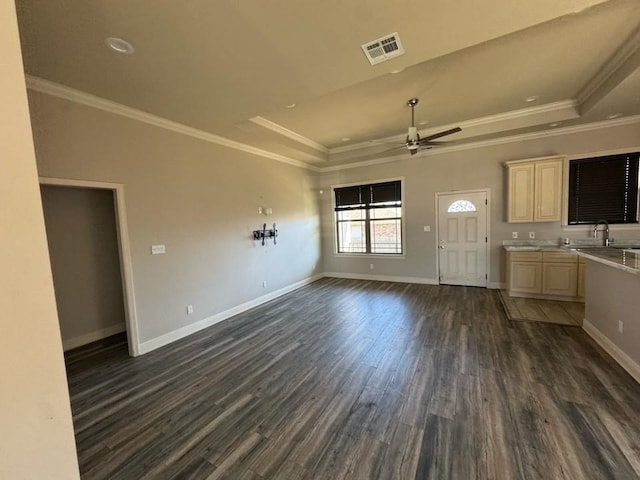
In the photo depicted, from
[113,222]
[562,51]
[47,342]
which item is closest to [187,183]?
[113,222]

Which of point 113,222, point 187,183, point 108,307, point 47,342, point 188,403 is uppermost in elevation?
point 187,183

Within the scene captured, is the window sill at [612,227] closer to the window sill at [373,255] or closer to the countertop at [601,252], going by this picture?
the countertop at [601,252]

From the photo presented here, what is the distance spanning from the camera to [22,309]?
2.55ft

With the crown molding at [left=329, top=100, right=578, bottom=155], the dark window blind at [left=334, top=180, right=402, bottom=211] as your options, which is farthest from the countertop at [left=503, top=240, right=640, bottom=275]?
the dark window blind at [left=334, top=180, right=402, bottom=211]

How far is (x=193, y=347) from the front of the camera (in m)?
3.49

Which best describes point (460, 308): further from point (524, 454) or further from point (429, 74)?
point (429, 74)

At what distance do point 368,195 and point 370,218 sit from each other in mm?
594

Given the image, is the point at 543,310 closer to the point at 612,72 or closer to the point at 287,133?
the point at 612,72

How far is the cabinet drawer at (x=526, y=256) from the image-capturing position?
4.70 metres

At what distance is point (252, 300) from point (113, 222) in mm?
2587

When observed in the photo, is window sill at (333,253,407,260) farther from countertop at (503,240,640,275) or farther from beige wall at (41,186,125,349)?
beige wall at (41,186,125,349)

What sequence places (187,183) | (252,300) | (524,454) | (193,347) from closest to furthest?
(524,454)
(193,347)
(187,183)
(252,300)

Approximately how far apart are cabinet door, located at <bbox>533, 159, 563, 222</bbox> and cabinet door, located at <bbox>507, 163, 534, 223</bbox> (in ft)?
0.28

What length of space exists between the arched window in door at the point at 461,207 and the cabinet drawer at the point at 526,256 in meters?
1.21
